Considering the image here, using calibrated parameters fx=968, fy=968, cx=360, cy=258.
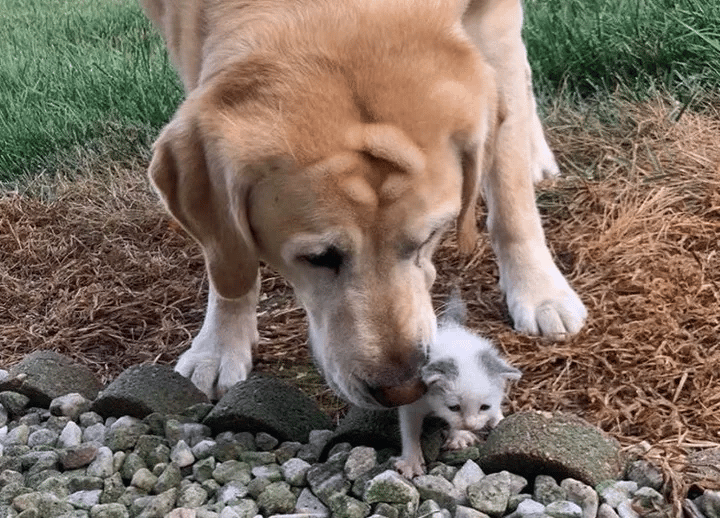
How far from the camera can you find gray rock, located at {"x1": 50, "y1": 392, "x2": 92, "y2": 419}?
2.91 meters

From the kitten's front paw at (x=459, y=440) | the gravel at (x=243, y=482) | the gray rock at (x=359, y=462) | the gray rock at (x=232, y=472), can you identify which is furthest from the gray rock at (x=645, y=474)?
the gray rock at (x=232, y=472)

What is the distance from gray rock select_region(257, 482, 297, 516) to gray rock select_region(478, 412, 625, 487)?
48 centimetres

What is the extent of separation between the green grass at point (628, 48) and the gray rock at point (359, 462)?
2969 millimetres

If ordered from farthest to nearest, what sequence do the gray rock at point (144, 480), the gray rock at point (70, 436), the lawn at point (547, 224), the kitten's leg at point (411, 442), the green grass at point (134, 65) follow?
the green grass at point (134, 65) < the lawn at point (547, 224) < the gray rock at point (70, 436) < the gray rock at point (144, 480) < the kitten's leg at point (411, 442)

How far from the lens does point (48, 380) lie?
3.04 metres

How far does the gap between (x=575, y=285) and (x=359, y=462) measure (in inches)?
53.2

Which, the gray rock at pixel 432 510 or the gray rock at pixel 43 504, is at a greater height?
the gray rock at pixel 43 504

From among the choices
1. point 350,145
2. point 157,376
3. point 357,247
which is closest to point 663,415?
point 357,247

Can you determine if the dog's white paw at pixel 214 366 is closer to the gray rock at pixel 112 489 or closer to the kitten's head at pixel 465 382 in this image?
the gray rock at pixel 112 489

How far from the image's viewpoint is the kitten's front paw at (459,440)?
8.16 ft

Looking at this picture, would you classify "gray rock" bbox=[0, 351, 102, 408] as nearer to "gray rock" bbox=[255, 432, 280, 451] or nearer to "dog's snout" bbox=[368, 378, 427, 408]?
"gray rock" bbox=[255, 432, 280, 451]

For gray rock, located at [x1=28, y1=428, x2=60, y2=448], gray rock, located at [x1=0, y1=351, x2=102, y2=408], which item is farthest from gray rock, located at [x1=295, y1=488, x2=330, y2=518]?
gray rock, located at [x1=0, y1=351, x2=102, y2=408]

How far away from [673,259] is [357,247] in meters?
1.47

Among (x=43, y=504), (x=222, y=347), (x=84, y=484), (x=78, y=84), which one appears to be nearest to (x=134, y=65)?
(x=78, y=84)
